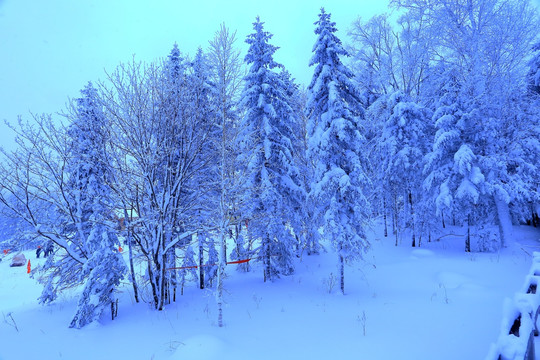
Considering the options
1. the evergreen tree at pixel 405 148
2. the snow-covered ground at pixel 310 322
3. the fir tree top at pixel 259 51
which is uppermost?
the fir tree top at pixel 259 51

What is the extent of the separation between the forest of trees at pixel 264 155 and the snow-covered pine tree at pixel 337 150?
0.06 meters

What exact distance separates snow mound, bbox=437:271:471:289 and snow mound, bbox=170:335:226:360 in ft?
31.9

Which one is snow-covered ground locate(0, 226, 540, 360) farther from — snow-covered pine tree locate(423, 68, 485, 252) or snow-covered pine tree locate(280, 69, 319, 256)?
snow-covered pine tree locate(280, 69, 319, 256)

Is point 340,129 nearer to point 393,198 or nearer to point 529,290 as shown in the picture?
point 529,290

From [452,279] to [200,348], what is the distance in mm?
11152

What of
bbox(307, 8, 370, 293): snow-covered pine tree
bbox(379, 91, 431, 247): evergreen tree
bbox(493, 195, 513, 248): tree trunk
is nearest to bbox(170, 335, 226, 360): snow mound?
bbox(307, 8, 370, 293): snow-covered pine tree

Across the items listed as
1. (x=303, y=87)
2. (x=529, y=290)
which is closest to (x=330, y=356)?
(x=529, y=290)

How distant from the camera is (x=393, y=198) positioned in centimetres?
2123

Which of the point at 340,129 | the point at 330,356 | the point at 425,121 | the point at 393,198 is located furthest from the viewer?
the point at 393,198

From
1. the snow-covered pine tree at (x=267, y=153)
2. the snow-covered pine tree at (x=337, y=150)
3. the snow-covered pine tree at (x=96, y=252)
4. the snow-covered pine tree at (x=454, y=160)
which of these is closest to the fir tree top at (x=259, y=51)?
the snow-covered pine tree at (x=267, y=153)

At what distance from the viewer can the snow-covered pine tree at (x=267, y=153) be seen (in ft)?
44.3

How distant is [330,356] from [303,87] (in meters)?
21.2

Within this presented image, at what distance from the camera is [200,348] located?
6.65m

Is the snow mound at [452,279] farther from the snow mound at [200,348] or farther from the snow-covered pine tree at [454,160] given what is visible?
the snow mound at [200,348]
